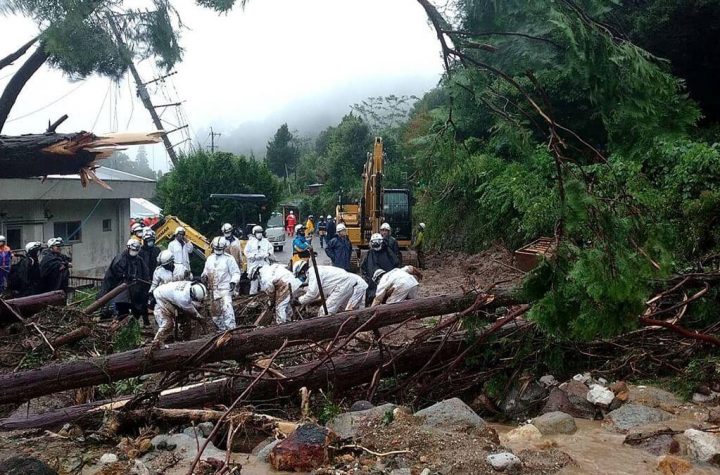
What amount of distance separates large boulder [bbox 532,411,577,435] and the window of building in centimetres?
1486

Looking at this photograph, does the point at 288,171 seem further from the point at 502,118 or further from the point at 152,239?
the point at 502,118

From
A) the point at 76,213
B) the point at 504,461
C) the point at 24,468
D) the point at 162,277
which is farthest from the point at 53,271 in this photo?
A: the point at 504,461

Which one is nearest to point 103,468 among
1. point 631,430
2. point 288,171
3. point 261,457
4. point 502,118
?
point 261,457

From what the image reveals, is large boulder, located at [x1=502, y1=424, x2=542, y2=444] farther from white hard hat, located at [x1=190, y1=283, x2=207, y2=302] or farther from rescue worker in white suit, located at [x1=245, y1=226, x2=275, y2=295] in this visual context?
rescue worker in white suit, located at [x1=245, y1=226, x2=275, y2=295]

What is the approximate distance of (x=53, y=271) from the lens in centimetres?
989

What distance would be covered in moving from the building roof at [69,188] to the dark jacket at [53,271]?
3075 mm

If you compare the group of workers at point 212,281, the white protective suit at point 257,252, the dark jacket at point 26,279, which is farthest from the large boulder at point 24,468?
the white protective suit at point 257,252

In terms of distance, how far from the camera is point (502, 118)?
11.0 ft

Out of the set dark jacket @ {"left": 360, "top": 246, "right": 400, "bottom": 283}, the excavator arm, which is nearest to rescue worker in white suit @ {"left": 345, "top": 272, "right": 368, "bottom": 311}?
dark jacket @ {"left": 360, "top": 246, "right": 400, "bottom": 283}

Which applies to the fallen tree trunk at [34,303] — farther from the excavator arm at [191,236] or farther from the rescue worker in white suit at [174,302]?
the excavator arm at [191,236]

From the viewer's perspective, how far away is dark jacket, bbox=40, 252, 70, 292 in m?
9.86

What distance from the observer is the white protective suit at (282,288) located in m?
8.48

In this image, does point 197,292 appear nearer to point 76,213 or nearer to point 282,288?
point 282,288

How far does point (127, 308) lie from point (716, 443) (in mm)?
8186
